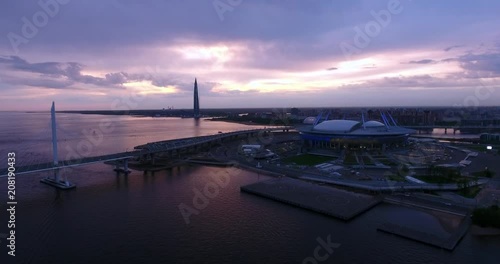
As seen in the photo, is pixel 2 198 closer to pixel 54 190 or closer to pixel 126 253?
pixel 54 190

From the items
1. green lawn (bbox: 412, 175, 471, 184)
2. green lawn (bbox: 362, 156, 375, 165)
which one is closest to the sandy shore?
green lawn (bbox: 412, 175, 471, 184)

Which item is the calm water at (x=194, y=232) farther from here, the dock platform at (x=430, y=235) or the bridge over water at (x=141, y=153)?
the bridge over water at (x=141, y=153)

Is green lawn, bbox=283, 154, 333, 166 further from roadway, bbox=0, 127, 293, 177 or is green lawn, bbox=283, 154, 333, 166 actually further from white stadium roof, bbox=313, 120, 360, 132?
roadway, bbox=0, 127, 293, 177

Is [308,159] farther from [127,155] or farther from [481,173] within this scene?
[127,155]

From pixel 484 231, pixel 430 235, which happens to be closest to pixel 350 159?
pixel 484 231

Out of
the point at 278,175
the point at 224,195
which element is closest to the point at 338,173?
the point at 278,175

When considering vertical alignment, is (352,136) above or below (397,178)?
above

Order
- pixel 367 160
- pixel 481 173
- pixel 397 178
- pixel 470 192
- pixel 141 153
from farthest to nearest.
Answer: pixel 367 160, pixel 141 153, pixel 481 173, pixel 397 178, pixel 470 192
